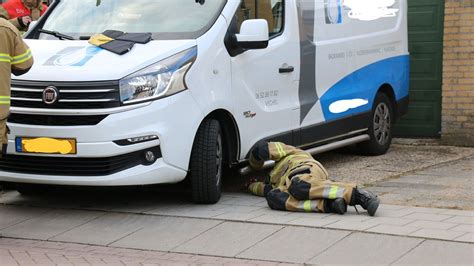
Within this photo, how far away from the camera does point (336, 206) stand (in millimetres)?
6504

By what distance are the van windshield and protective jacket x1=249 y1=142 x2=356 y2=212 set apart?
1.24m

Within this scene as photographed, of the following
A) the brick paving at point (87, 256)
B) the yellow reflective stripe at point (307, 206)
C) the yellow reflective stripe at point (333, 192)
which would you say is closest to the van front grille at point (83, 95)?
the brick paving at point (87, 256)

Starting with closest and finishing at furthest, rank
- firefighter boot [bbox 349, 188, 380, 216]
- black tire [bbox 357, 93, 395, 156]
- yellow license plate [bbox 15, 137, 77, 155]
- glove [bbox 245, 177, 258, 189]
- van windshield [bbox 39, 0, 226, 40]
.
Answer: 1. firefighter boot [bbox 349, 188, 380, 216]
2. yellow license plate [bbox 15, 137, 77, 155]
3. van windshield [bbox 39, 0, 226, 40]
4. glove [bbox 245, 177, 258, 189]
5. black tire [bbox 357, 93, 395, 156]

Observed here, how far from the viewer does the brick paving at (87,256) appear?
5609 millimetres

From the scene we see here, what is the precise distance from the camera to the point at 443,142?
10.5 metres

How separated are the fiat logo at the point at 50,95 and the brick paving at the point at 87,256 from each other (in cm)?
115

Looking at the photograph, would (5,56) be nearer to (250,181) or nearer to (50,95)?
(50,95)

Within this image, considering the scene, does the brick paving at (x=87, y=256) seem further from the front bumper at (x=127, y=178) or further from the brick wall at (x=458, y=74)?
the brick wall at (x=458, y=74)

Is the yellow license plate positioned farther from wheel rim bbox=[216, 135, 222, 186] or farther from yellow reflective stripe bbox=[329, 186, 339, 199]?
yellow reflective stripe bbox=[329, 186, 339, 199]

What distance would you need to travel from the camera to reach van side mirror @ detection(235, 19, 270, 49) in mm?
7145

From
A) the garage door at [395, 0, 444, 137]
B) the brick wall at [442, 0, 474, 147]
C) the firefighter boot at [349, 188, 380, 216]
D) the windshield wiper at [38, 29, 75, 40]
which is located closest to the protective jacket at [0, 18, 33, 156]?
the windshield wiper at [38, 29, 75, 40]

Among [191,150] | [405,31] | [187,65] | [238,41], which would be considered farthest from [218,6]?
[405,31]

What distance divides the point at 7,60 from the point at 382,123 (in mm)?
5123

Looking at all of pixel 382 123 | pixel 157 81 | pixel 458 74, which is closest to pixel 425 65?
pixel 458 74
